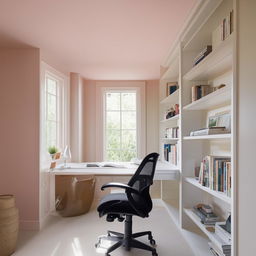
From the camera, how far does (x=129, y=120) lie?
4500 mm

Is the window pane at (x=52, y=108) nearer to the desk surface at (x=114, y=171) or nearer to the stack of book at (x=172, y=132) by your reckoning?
the desk surface at (x=114, y=171)

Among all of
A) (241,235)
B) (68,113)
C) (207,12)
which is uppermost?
(207,12)

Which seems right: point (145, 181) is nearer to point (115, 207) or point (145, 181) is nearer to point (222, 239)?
point (115, 207)

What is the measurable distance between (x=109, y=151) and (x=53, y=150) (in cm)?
143

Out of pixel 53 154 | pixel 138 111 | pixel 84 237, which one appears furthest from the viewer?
pixel 138 111

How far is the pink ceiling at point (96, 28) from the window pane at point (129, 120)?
118 centimetres

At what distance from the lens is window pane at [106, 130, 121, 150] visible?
14.7ft

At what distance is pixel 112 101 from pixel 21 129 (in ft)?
6.54

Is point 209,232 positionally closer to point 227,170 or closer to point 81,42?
point 227,170

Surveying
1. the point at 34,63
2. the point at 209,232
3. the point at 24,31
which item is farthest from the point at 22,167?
the point at 209,232

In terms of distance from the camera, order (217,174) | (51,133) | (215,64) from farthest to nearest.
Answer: (51,133) → (215,64) → (217,174)

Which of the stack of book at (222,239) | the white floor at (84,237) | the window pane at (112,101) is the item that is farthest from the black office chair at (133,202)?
the window pane at (112,101)

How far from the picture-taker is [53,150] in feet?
10.6

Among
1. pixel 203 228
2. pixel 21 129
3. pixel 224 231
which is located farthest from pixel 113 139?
pixel 224 231
